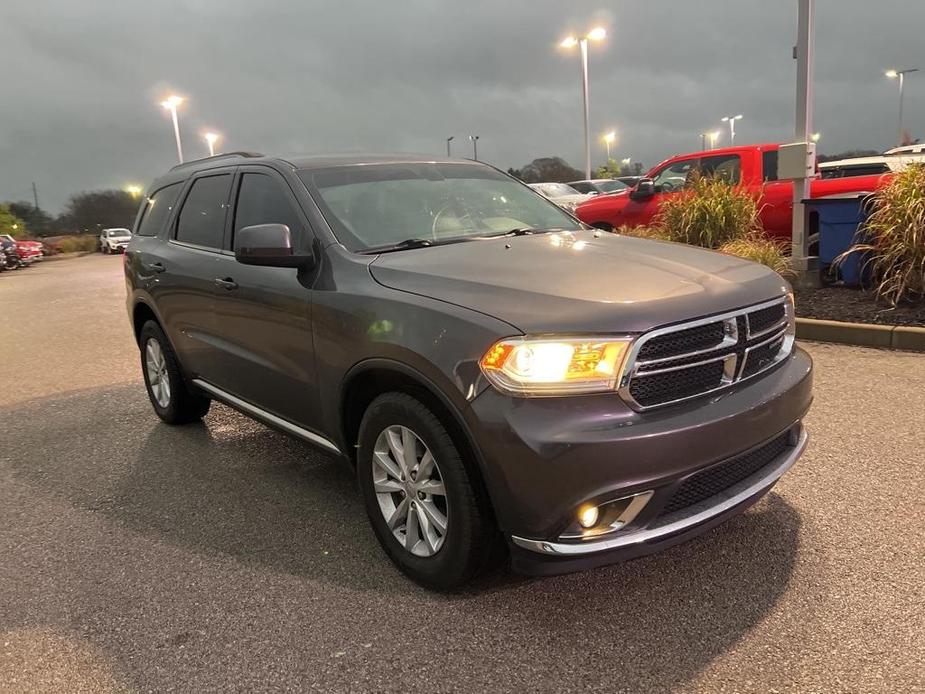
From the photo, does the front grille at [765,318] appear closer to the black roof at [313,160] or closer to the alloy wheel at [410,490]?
the alloy wheel at [410,490]

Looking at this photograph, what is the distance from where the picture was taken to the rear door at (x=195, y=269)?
4.45m

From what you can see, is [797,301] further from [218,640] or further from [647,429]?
[218,640]

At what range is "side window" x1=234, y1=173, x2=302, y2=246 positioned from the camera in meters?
3.74

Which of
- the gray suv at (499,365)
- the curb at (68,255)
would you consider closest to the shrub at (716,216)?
the gray suv at (499,365)

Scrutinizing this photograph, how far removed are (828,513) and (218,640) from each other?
9.01 feet

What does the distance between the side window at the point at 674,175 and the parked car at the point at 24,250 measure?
3216 cm

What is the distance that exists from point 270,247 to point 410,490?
1.25 metres

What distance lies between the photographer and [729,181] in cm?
1032

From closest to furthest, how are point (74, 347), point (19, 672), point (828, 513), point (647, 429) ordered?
point (647, 429), point (19, 672), point (828, 513), point (74, 347)

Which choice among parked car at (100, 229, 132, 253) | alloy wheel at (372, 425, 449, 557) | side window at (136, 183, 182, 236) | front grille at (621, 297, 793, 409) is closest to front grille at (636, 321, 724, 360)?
front grille at (621, 297, 793, 409)

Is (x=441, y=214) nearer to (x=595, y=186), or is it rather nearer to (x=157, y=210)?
(x=157, y=210)

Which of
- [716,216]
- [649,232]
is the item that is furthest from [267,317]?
[649,232]

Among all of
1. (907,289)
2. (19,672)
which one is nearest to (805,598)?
(19,672)

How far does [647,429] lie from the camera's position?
249cm
